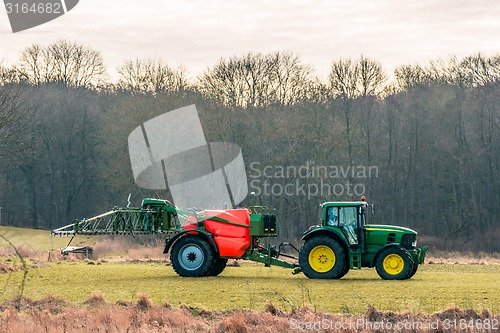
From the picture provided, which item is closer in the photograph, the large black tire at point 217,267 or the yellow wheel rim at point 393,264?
the yellow wheel rim at point 393,264

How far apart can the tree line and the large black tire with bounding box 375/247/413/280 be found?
31.8 m

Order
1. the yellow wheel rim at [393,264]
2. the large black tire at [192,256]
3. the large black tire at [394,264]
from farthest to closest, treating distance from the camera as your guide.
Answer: the large black tire at [192,256] < the yellow wheel rim at [393,264] < the large black tire at [394,264]

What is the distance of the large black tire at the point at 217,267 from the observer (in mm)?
24984

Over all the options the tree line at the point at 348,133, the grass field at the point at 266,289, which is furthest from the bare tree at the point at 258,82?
the grass field at the point at 266,289

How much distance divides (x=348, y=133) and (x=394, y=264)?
1413 inches

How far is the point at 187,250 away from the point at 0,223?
162 feet

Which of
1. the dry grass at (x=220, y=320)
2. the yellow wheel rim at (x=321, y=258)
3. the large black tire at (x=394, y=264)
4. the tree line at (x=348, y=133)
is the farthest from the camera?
the tree line at (x=348, y=133)

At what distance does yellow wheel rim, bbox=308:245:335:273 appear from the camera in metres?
24.0

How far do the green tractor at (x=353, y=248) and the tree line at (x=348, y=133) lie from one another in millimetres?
31132

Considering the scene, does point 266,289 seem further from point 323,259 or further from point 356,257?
point 356,257

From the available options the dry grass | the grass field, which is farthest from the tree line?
the dry grass

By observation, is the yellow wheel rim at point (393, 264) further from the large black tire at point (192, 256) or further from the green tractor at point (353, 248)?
the large black tire at point (192, 256)

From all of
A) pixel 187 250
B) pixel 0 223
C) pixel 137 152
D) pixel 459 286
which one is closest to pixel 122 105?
pixel 137 152

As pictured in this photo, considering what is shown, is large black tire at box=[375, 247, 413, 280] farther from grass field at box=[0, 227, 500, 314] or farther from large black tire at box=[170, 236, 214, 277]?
large black tire at box=[170, 236, 214, 277]
